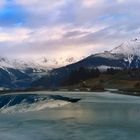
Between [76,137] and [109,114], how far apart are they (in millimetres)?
21042

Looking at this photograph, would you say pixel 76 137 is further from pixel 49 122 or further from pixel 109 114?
pixel 109 114

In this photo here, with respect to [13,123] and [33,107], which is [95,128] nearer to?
[13,123]

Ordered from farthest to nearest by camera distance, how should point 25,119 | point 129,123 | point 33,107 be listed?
point 33,107, point 25,119, point 129,123

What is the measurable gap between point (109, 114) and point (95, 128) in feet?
48.3

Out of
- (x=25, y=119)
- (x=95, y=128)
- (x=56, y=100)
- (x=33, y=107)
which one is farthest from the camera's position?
(x=56, y=100)

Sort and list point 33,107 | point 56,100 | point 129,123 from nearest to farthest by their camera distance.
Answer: point 129,123 < point 33,107 < point 56,100

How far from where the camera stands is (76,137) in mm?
41812

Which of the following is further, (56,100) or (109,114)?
(56,100)

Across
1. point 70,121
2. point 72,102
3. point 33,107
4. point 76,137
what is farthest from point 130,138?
point 72,102

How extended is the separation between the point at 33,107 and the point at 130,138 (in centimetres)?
4152

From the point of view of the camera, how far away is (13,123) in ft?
180

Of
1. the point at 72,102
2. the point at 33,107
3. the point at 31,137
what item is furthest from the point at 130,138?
the point at 72,102

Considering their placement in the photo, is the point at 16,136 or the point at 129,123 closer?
the point at 16,136

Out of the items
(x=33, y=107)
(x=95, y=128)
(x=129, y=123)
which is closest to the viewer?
(x=95, y=128)
